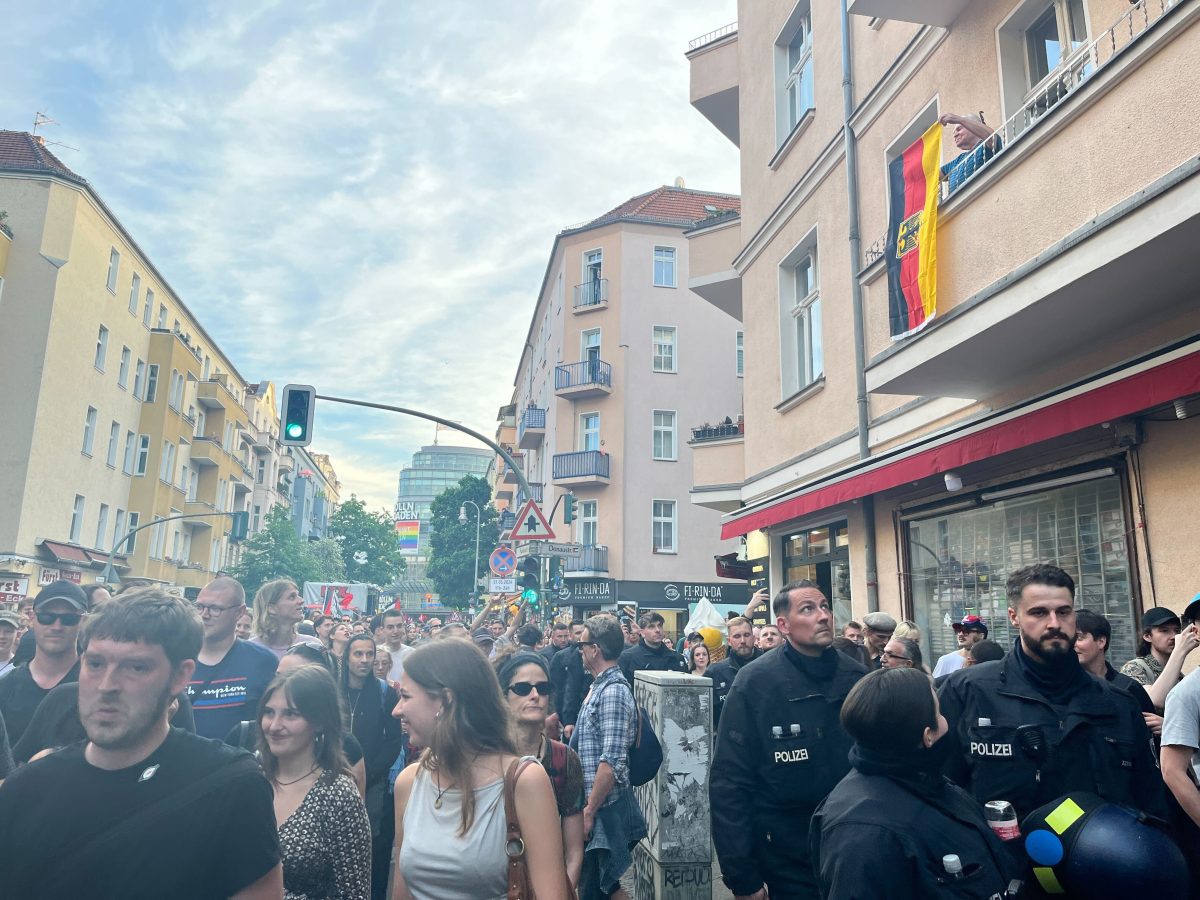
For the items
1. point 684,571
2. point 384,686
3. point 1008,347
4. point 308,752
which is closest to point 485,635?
point 384,686

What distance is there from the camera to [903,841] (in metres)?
2.39

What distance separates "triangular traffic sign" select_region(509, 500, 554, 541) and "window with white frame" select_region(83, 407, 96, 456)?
2532cm

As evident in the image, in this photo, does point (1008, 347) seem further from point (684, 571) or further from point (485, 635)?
point (684, 571)

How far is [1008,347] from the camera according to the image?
7273 mm

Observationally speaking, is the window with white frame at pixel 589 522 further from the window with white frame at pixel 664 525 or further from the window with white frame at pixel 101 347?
the window with white frame at pixel 101 347

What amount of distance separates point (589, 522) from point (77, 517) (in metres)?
19.4

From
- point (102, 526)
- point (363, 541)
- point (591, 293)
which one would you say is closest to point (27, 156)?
point (102, 526)

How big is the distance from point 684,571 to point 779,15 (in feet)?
78.2

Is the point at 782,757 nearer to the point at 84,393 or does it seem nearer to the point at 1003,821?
the point at 1003,821

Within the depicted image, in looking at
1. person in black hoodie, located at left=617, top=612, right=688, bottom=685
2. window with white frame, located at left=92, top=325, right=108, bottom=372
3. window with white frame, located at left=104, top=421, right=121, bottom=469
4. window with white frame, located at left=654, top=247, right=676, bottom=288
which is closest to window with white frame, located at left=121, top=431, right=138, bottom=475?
window with white frame, located at left=104, top=421, right=121, bottom=469

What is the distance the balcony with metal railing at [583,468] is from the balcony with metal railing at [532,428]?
957cm

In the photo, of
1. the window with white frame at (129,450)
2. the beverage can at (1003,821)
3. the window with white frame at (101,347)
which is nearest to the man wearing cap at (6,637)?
the beverage can at (1003,821)

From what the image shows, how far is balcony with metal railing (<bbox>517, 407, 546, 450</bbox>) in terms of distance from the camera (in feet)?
153

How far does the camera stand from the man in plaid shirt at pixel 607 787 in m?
5.02
